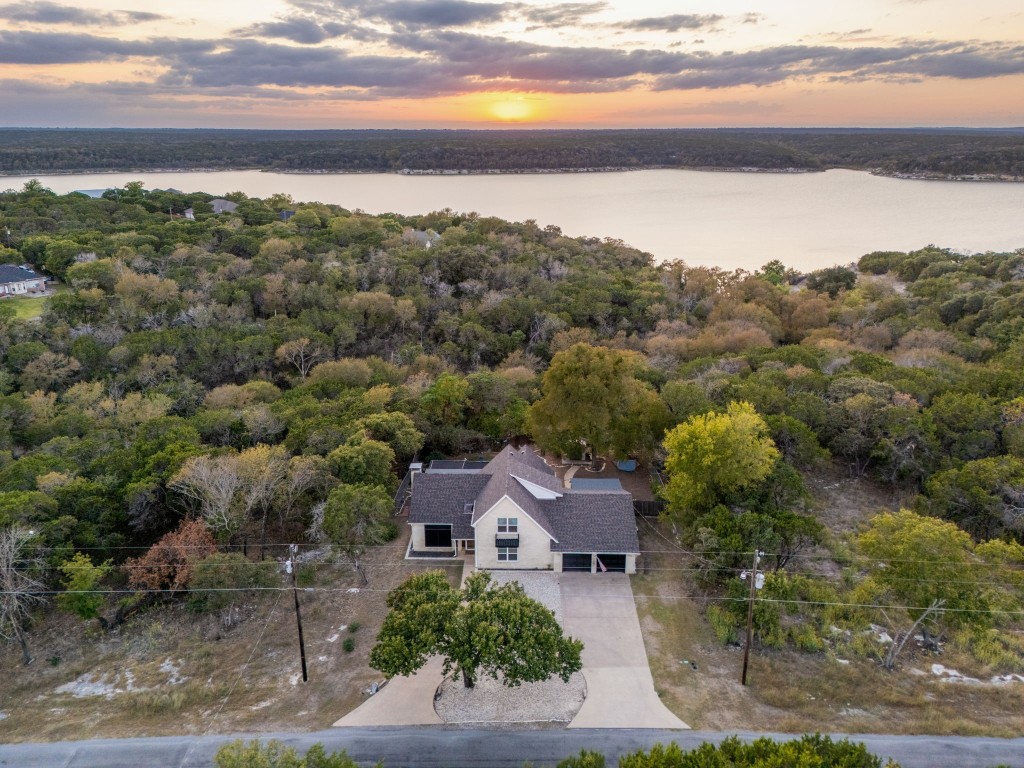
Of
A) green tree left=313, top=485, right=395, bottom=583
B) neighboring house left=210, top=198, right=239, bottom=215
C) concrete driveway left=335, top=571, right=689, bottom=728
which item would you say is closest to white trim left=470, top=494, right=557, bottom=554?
concrete driveway left=335, top=571, right=689, bottom=728

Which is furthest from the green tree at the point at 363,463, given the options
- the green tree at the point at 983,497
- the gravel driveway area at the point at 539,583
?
the green tree at the point at 983,497

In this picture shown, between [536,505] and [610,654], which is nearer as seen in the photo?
[610,654]

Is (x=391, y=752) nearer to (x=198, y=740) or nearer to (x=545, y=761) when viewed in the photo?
(x=545, y=761)

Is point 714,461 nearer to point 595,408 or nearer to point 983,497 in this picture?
point 595,408

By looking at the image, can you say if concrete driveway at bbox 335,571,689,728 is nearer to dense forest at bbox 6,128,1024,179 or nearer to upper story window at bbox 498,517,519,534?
upper story window at bbox 498,517,519,534

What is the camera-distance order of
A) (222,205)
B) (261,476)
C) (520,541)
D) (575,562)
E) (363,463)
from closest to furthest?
1. (520,541)
2. (575,562)
3. (261,476)
4. (363,463)
5. (222,205)

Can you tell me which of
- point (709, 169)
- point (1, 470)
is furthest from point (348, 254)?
point (709, 169)

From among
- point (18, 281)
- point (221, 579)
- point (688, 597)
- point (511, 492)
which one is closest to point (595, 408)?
point (511, 492)
